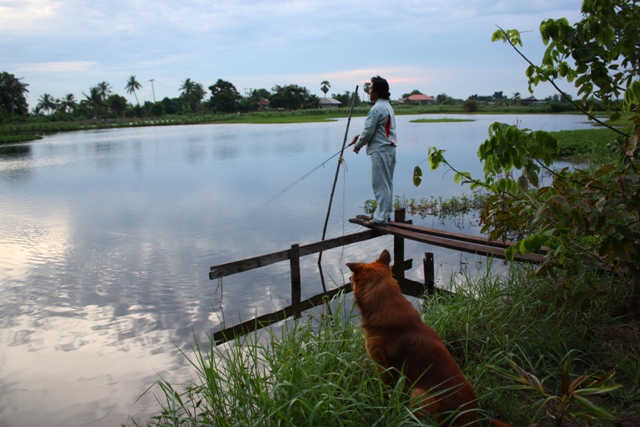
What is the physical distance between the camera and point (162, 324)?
5.82 m

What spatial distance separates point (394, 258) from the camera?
294 inches

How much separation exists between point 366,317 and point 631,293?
7.18 ft

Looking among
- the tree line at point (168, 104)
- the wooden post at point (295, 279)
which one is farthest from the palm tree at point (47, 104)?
the wooden post at point (295, 279)

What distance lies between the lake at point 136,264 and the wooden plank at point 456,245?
34.0 inches

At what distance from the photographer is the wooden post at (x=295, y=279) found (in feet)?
20.1

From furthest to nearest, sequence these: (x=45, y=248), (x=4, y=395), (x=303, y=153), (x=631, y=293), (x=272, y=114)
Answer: (x=272, y=114)
(x=303, y=153)
(x=45, y=248)
(x=4, y=395)
(x=631, y=293)

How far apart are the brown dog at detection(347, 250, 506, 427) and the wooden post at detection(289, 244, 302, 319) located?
124 inches

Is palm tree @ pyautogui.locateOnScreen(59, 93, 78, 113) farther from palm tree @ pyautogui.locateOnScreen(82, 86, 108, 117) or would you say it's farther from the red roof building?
the red roof building

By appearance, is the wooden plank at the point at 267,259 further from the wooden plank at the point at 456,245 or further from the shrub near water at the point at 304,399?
the shrub near water at the point at 304,399

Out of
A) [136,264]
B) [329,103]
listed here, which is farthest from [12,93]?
[136,264]

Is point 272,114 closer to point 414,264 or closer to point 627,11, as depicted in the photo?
point 414,264

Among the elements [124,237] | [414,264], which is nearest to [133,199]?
[124,237]

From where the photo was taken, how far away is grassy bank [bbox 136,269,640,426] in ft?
8.44

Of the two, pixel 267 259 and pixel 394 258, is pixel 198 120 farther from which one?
pixel 267 259
